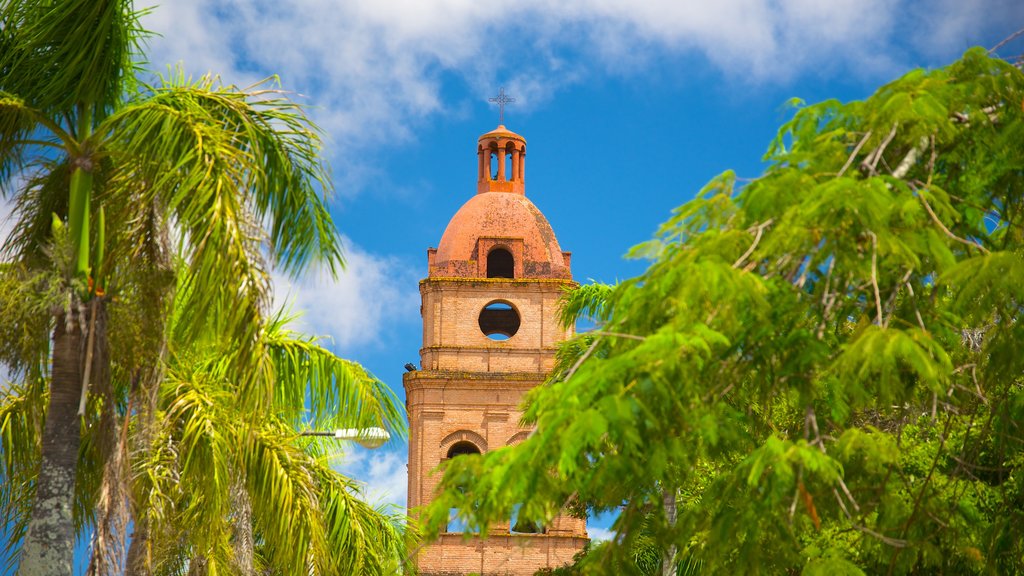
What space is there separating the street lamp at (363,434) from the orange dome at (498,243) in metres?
28.0

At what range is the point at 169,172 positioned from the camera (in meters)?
9.77

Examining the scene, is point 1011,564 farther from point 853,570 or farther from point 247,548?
point 247,548

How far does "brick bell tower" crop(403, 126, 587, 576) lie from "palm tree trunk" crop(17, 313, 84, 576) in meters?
32.5

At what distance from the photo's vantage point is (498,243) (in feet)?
149

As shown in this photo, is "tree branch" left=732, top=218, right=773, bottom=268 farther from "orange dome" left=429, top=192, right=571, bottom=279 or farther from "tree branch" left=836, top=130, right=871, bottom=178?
"orange dome" left=429, top=192, right=571, bottom=279

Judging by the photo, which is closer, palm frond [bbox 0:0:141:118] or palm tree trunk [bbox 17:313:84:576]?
palm tree trunk [bbox 17:313:84:576]

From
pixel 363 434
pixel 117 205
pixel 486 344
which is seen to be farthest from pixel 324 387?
pixel 486 344

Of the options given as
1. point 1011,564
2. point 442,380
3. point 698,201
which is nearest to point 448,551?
point 442,380

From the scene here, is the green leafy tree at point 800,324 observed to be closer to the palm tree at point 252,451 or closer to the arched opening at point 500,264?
the palm tree at point 252,451

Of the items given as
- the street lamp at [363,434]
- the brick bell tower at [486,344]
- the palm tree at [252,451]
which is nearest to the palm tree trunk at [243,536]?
the palm tree at [252,451]

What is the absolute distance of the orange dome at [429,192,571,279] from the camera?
4509 centimetres

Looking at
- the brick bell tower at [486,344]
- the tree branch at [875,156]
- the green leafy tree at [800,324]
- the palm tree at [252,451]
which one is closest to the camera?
the green leafy tree at [800,324]

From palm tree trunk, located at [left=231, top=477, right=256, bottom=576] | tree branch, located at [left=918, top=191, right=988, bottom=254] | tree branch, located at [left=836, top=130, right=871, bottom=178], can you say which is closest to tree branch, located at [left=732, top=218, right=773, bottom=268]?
tree branch, located at [left=836, top=130, right=871, bottom=178]

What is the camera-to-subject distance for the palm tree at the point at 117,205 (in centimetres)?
966
